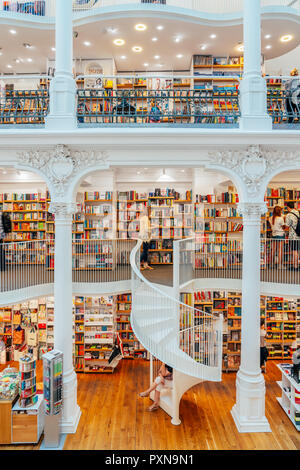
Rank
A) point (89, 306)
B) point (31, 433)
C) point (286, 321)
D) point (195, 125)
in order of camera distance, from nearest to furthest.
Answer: point (31, 433)
point (195, 125)
point (89, 306)
point (286, 321)

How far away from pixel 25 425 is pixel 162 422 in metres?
2.24

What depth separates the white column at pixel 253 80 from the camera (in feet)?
15.9

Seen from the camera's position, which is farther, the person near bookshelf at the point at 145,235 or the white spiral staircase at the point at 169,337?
the person near bookshelf at the point at 145,235

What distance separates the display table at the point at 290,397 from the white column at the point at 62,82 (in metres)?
5.75

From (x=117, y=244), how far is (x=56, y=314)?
3.08 meters

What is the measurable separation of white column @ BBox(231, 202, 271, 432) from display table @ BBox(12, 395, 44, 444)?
3245 mm

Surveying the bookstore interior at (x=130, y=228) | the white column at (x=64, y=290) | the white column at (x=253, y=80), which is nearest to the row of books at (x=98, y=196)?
the bookstore interior at (x=130, y=228)

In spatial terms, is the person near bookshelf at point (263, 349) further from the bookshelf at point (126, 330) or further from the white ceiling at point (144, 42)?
the white ceiling at point (144, 42)

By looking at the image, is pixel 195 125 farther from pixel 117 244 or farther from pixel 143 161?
pixel 117 244

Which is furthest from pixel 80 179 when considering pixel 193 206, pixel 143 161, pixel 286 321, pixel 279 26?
pixel 286 321

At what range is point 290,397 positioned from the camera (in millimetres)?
5609

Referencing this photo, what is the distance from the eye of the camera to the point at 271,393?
6469mm
